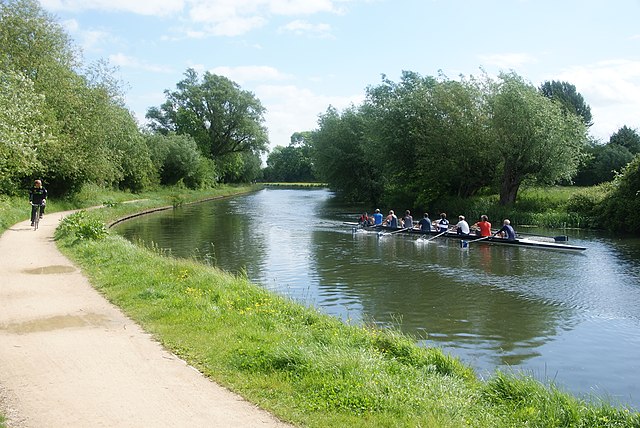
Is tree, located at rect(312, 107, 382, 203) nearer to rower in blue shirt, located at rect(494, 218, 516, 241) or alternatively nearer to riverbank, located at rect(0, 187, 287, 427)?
rower in blue shirt, located at rect(494, 218, 516, 241)

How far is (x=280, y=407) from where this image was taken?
218 inches

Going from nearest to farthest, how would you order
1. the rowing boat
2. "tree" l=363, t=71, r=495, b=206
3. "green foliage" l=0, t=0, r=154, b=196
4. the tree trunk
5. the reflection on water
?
the reflection on water
the rowing boat
"green foliage" l=0, t=0, r=154, b=196
the tree trunk
"tree" l=363, t=71, r=495, b=206

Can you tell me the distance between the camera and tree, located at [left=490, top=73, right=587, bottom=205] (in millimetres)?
34094

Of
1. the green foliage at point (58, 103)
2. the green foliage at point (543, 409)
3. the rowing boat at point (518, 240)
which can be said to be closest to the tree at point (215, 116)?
the green foliage at point (58, 103)

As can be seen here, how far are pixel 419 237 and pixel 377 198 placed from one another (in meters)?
27.7

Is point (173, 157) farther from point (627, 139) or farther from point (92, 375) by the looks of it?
point (92, 375)

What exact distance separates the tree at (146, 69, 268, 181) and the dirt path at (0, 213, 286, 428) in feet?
214

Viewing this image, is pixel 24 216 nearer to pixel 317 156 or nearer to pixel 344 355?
pixel 344 355

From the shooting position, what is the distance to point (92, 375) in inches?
249

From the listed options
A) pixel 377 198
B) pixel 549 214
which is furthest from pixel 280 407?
pixel 377 198

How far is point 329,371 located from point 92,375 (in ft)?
8.88

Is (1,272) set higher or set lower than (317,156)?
lower

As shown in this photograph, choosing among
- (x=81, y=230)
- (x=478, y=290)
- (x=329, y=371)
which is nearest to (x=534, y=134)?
(x=478, y=290)

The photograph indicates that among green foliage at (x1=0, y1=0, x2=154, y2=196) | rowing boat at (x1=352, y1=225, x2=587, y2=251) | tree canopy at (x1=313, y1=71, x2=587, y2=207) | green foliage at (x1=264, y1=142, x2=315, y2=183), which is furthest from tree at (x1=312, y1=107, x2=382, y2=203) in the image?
green foliage at (x1=264, y1=142, x2=315, y2=183)
